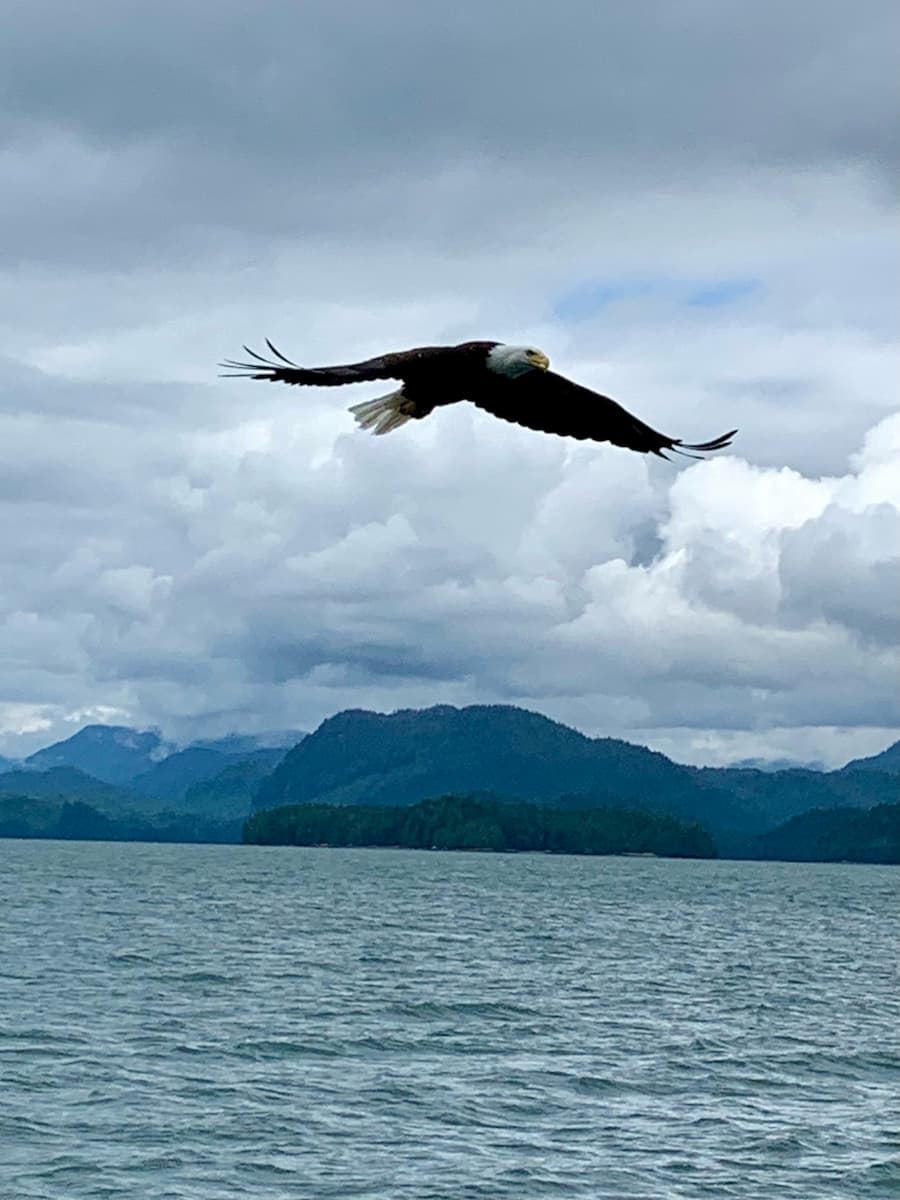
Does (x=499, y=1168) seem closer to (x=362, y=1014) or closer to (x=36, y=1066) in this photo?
(x=36, y=1066)

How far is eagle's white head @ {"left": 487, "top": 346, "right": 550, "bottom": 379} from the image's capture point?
A: 11.5m

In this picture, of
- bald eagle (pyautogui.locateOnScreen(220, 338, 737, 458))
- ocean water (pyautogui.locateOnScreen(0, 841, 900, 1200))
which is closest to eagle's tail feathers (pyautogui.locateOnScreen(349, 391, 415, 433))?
bald eagle (pyautogui.locateOnScreen(220, 338, 737, 458))

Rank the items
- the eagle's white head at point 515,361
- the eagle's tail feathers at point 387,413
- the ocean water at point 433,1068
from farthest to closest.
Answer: the ocean water at point 433,1068 < the eagle's tail feathers at point 387,413 < the eagle's white head at point 515,361

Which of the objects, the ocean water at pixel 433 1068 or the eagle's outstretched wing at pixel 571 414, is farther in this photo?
the ocean water at pixel 433 1068

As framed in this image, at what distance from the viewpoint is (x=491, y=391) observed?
12.9 m

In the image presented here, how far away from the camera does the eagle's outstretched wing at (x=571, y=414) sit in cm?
1328

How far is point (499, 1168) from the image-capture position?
114 feet

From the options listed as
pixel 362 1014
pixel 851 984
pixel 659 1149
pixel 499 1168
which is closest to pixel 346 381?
pixel 499 1168

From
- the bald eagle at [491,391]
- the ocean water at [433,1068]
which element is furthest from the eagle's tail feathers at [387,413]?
the ocean water at [433,1068]

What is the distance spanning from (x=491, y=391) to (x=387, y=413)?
903 mm

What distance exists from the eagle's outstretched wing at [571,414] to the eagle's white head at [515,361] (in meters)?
0.93

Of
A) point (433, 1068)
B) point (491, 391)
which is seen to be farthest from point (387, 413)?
point (433, 1068)

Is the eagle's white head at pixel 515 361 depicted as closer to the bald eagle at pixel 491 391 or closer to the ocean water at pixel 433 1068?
the bald eagle at pixel 491 391

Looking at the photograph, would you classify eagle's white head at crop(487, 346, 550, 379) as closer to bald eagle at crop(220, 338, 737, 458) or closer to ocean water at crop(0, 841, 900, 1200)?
bald eagle at crop(220, 338, 737, 458)
